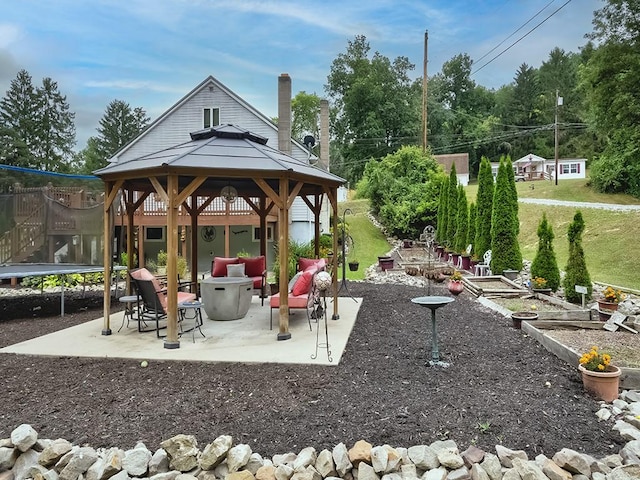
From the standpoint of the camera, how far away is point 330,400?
151 inches

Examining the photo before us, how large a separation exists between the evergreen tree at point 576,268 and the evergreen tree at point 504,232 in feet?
9.61

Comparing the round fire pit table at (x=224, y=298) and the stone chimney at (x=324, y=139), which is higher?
the stone chimney at (x=324, y=139)

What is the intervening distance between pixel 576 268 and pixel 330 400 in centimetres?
660

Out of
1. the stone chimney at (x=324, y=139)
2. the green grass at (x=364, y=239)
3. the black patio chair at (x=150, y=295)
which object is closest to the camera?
the black patio chair at (x=150, y=295)

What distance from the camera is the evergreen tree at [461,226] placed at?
15.9 meters

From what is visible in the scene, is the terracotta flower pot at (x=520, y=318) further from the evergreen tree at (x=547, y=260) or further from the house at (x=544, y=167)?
the house at (x=544, y=167)

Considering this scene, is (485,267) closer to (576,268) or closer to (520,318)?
(576,268)

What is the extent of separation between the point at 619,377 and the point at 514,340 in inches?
72.8

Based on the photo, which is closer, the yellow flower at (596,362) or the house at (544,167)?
the yellow flower at (596,362)

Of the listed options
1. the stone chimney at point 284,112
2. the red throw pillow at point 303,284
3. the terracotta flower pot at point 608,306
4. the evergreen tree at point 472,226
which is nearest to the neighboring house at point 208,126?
the stone chimney at point 284,112

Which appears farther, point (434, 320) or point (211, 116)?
point (211, 116)

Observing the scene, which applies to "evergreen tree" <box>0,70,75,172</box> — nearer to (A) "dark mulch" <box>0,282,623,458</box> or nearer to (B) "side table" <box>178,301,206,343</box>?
(B) "side table" <box>178,301,206,343</box>

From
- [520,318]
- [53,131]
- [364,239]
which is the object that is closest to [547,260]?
[520,318]

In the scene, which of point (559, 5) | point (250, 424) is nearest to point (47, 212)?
point (250, 424)
